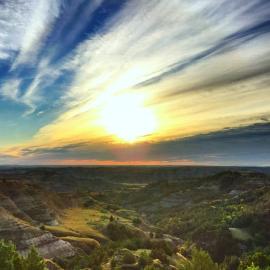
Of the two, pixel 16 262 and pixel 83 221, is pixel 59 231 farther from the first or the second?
pixel 16 262

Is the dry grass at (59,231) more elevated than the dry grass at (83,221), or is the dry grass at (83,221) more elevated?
the dry grass at (59,231)

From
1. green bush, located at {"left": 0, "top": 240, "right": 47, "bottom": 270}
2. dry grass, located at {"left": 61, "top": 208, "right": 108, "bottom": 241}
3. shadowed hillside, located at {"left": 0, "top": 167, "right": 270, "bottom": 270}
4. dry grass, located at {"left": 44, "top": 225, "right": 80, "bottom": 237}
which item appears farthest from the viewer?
dry grass, located at {"left": 61, "top": 208, "right": 108, "bottom": 241}

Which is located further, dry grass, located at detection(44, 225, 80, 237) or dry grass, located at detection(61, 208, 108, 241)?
dry grass, located at detection(61, 208, 108, 241)

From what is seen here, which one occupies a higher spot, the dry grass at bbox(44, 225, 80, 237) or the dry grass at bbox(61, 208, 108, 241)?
the dry grass at bbox(44, 225, 80, 237)

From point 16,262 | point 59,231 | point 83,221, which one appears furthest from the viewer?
point 83,221

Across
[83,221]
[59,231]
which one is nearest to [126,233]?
[83,221]

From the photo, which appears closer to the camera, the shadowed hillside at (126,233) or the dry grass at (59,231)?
the shadowed hillside at (126,233)

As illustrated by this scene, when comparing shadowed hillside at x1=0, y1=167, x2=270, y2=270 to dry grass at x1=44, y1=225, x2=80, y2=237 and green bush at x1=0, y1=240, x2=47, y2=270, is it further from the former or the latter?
green bush at x1=0, y1=240, x2=47, y2=270

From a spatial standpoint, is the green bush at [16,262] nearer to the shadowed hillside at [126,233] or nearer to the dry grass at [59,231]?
the shadowed hillside at [126,233]

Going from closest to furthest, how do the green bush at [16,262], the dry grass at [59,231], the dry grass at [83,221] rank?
the green bush at [16,262] → the dry grass at [59,231] → the dry grass at [83,221]

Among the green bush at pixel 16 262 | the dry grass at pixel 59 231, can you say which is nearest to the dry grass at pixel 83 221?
the dry grass at pixel 59 231

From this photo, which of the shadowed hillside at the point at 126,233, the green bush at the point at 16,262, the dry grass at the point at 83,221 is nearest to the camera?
the green bush at the point at 16,262

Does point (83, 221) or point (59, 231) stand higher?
point (59, 231)

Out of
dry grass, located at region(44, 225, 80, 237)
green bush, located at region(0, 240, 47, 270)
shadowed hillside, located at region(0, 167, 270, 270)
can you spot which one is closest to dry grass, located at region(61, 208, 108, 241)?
shadowed hillside, located at region(0, 167, 270, 270)
